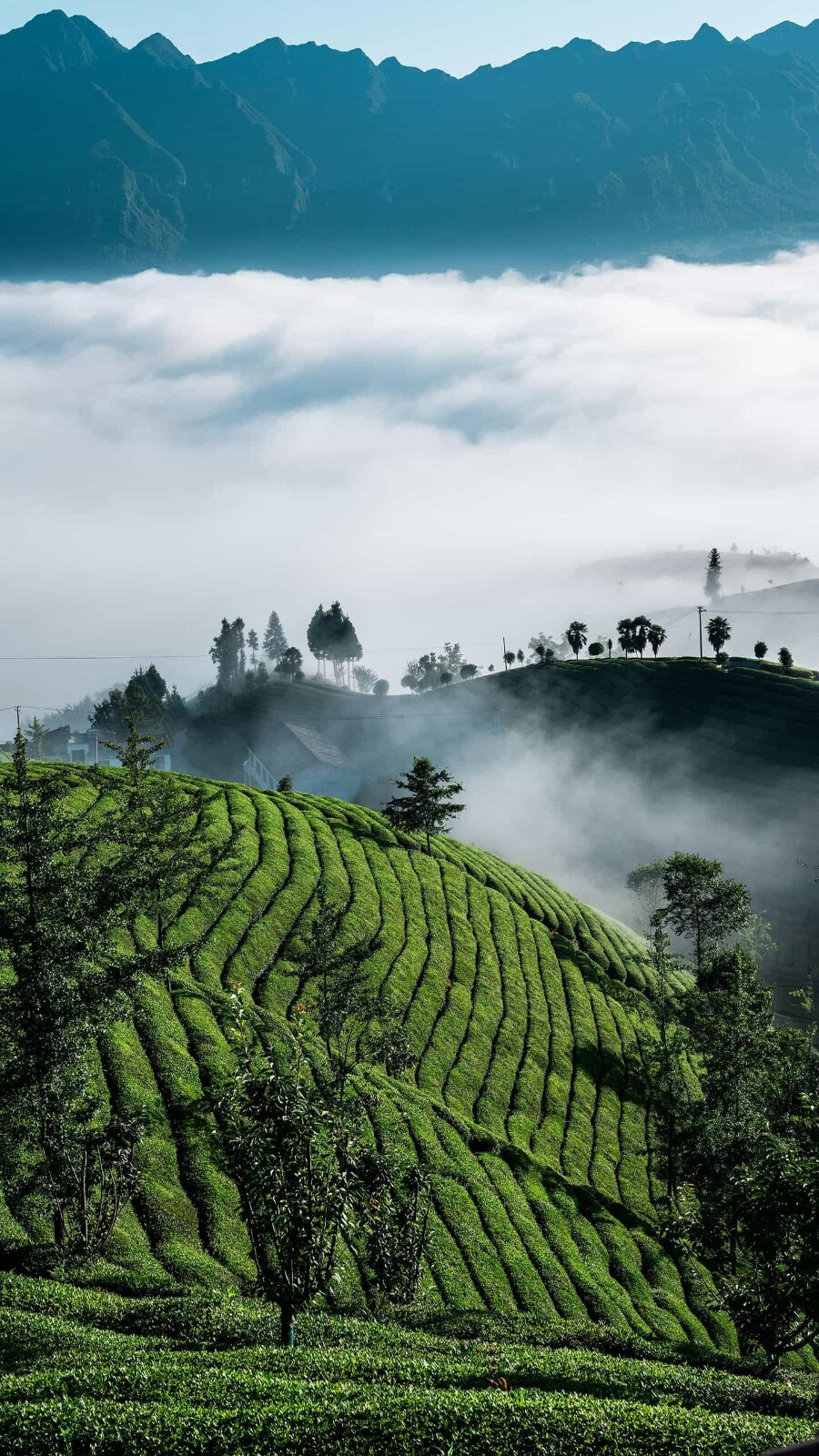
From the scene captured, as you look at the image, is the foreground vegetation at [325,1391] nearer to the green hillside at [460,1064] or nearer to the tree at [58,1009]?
the tree at [58,1009]

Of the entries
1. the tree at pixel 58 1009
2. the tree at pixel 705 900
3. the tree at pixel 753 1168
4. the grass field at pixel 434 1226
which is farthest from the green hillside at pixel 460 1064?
the tree at pixel 705 900

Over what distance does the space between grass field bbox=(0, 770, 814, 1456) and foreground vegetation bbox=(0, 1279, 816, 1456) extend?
A: 0.07m

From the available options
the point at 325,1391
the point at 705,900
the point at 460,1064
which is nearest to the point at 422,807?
the point at 705,900

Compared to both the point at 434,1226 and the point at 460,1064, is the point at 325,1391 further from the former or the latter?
the point at 460,1064

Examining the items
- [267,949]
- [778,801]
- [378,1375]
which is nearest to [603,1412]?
[378,1375]

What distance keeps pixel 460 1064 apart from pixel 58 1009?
38.4 metres

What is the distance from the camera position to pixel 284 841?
275 ft

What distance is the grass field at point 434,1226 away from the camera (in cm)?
1722

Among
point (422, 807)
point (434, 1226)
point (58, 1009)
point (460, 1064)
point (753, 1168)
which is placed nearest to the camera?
point (58, 1009)

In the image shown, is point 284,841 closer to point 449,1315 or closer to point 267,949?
point 267,949

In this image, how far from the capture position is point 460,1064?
61906 mm

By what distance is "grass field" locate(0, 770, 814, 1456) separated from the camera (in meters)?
17.2

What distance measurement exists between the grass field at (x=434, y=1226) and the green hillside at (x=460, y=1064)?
0.57ft

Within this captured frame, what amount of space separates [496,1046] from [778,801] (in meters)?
125
